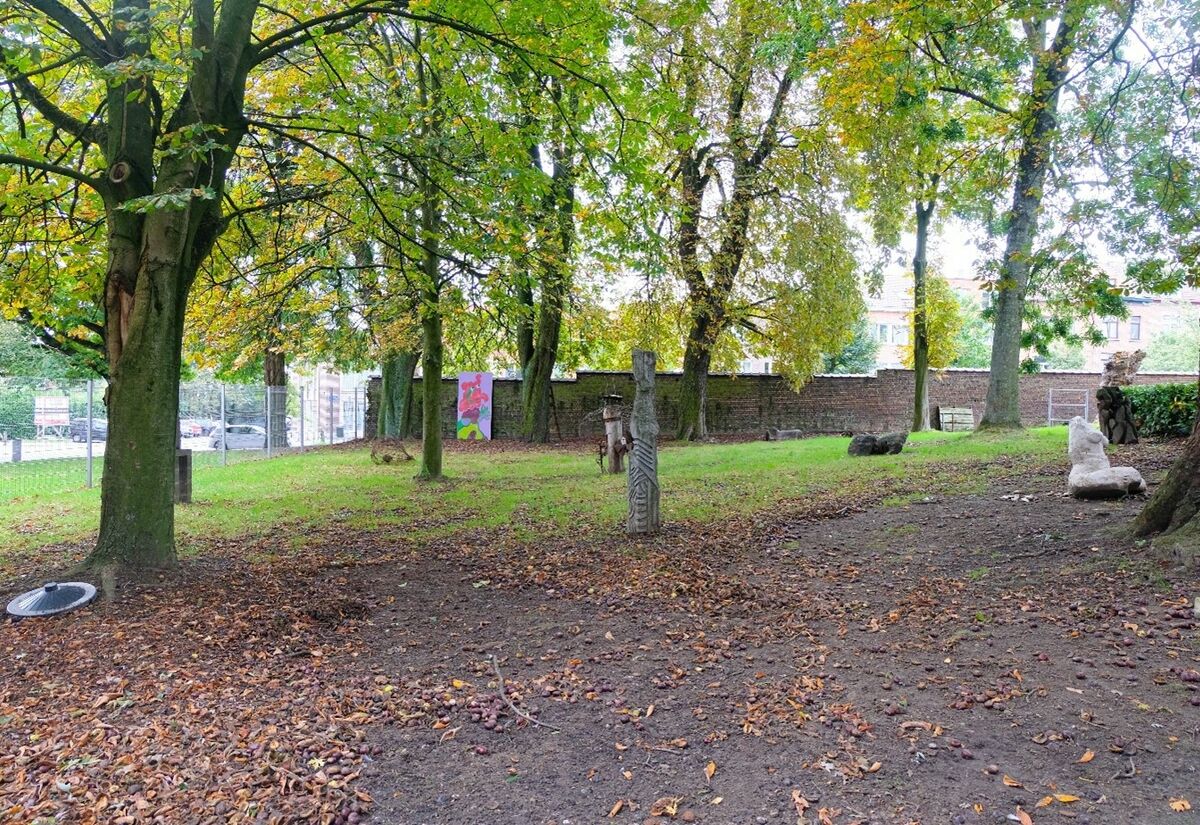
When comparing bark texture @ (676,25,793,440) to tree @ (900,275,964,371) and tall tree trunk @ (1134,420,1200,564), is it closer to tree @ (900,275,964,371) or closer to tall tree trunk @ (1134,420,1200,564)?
tree @ (900,275,964,371)

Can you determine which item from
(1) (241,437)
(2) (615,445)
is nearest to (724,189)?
(2) (615,445)

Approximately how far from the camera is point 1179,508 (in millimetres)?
5070

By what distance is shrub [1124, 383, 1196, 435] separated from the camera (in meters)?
11.7

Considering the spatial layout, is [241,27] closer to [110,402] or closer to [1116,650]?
[110,402]

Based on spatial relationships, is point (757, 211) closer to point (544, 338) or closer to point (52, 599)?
point (544, 338)

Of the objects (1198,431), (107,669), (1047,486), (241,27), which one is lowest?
(107,669)

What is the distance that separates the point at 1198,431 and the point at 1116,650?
2363 mm

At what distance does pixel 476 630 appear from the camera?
15.8ft

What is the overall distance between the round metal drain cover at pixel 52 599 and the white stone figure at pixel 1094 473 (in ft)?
28.3

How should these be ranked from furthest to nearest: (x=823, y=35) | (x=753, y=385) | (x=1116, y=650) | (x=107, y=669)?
(x=753, y=385) → (x=823, y=35) → (x=107, y=669) → (x=1116, y=650)

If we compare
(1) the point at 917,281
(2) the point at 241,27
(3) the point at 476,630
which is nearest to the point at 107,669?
(3) the point at 476,630

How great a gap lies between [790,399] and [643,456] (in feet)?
59.5

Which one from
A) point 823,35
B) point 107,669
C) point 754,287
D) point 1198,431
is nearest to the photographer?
point 107,669

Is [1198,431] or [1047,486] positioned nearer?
[1198,431]
